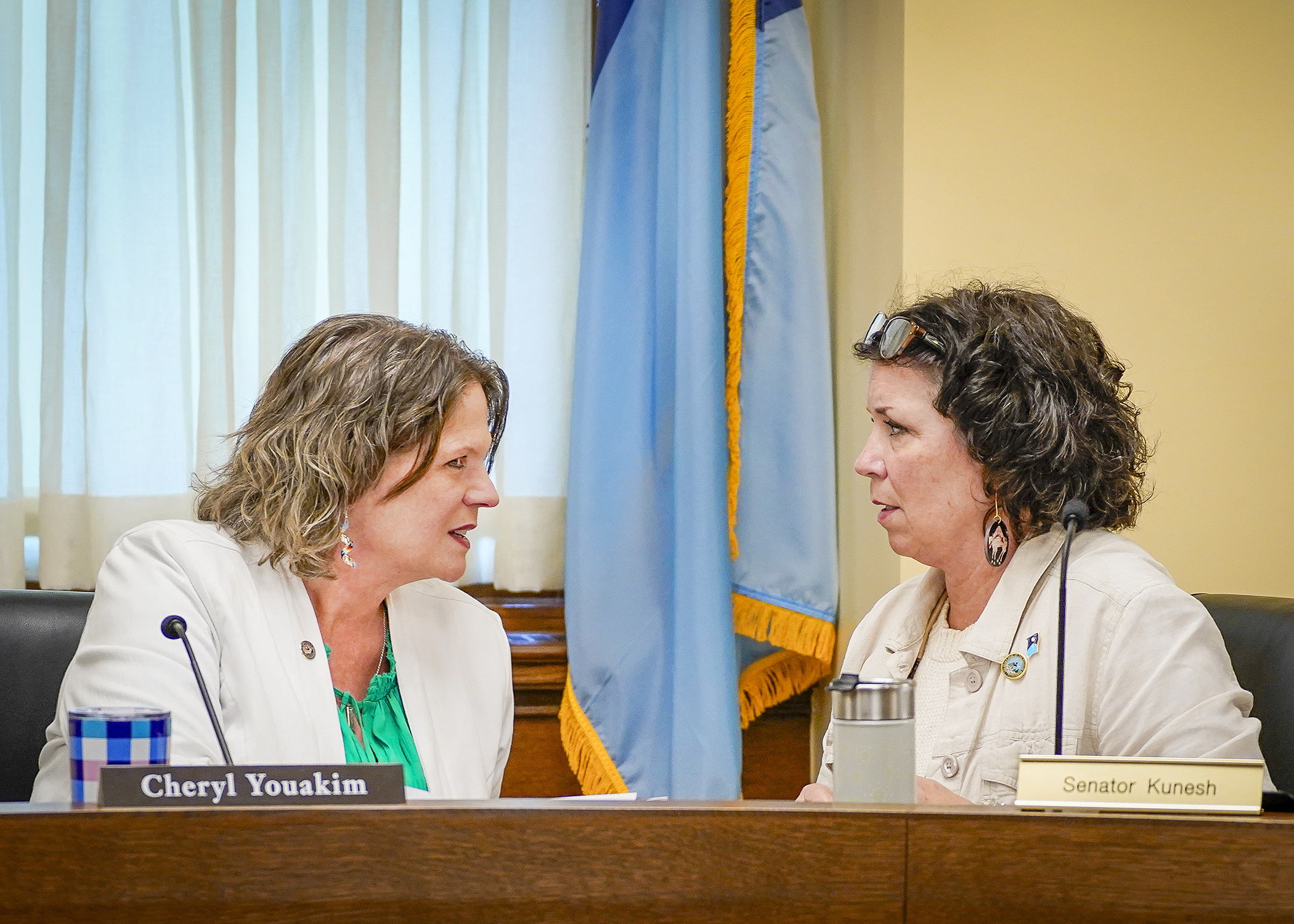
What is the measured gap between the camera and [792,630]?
2.31 meters

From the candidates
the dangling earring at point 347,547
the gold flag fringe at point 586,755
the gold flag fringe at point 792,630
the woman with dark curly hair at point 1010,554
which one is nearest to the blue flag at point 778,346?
the gold flag fringe at point 792,630

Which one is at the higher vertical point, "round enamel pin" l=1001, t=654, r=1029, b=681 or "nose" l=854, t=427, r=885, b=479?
"nose" l=854, t=427, r=885, b=479

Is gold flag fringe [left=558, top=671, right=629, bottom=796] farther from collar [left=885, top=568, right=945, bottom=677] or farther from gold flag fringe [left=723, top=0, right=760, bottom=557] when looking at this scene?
collar [left=885, top=568, right=945, bottom=677]

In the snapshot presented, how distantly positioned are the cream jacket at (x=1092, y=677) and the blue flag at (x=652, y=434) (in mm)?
632

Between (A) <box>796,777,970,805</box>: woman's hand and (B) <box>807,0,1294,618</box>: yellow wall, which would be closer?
(A) <box>796,777,970,805</box>: woman's hand

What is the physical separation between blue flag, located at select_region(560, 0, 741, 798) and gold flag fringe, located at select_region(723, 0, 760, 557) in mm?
48

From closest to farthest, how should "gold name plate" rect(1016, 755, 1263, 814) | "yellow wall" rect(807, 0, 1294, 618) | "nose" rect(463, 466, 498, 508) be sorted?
"gold name plate" rect(1016, 755, 1263, 814) → "nose" rect(463, 466, 498, 508) → "yellow wall" rect(807, 0, 1294, 618)

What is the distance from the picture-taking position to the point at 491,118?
246 cm

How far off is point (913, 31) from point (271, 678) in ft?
5.16

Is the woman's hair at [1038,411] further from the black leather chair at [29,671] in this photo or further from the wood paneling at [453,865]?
the black leather chair at [29,671]

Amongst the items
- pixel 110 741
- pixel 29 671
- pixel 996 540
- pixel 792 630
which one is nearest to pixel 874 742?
pixel 110 741

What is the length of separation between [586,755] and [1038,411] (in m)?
1.14

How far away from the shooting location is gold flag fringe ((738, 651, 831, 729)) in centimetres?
239

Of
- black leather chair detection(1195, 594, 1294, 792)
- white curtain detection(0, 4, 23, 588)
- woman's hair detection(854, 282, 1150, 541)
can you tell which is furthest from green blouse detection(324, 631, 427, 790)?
black leather chair detection(1195, 594, 1294, 792)
